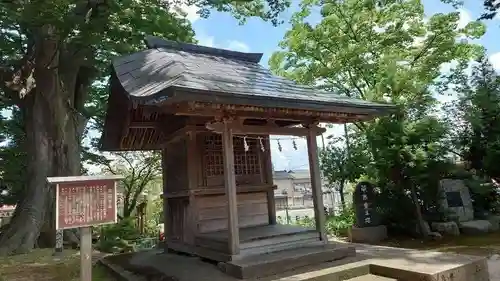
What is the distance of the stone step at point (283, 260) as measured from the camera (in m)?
4.72

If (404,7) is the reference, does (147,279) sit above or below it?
below

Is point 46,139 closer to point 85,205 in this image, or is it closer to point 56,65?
point 56,65

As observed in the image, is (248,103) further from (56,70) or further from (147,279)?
(56,70)

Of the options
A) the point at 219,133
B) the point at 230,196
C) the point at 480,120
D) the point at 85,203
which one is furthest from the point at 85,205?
the point at 480,120

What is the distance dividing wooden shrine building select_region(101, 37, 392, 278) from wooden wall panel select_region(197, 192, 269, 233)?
19 millimetres

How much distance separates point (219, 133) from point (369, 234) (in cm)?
738

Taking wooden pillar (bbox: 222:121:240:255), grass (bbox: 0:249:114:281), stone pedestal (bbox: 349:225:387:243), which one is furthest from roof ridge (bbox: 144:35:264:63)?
stone pedestal (bbox: 349:225:387:243)

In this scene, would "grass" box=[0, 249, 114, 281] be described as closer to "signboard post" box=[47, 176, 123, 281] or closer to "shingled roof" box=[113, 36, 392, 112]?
"signboard post" box=[47, 176, 123, 281]

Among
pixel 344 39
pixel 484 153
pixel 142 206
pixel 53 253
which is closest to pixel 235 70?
pixel 53 253

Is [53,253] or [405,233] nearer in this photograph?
[53,253]

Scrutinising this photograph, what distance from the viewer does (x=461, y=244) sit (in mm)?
9320

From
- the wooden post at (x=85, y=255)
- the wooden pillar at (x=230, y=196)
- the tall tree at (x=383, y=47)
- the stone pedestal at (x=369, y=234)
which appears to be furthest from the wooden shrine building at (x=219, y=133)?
the tall tree at (x=383, y=47)

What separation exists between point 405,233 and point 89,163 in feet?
50.3

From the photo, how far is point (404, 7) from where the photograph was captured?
1415 centimetres
